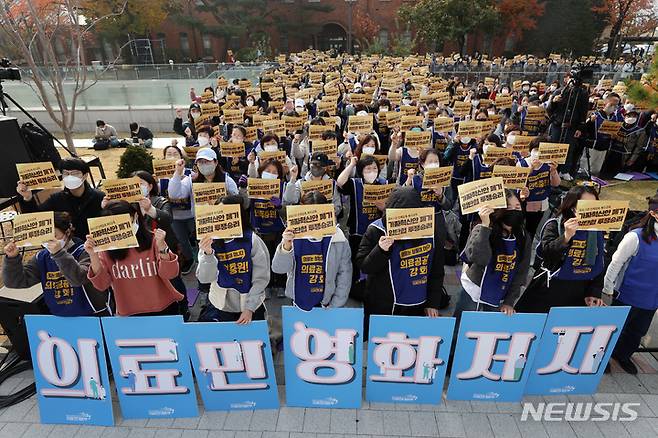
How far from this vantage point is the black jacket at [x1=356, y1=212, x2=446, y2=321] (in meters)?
3.61

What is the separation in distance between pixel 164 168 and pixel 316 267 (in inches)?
123

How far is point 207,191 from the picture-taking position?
15.1 feet

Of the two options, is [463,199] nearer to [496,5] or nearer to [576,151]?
[576,151]

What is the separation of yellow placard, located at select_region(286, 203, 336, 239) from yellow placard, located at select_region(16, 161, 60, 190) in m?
3.44

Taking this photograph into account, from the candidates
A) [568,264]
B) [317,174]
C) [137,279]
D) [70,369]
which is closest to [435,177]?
[317,174]

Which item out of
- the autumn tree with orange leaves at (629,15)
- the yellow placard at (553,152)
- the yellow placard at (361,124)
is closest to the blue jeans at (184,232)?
the yellow placard at (361,124)

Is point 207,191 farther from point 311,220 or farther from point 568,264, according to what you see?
point 568,264

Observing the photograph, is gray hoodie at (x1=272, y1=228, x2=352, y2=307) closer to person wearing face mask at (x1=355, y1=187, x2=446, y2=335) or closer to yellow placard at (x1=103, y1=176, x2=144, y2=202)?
person wearing face mask at (x1=355, y1=187, x2=446, y2=335)

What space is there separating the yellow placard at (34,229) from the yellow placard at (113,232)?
0.37m

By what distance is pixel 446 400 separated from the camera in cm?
386

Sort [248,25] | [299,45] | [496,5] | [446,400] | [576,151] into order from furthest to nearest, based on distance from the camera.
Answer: [299,45] < [248,25] < [496,5] < [576,151] < [446,400]

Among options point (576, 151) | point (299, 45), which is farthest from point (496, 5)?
point (576, 151)

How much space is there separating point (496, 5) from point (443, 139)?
32939 millimetres

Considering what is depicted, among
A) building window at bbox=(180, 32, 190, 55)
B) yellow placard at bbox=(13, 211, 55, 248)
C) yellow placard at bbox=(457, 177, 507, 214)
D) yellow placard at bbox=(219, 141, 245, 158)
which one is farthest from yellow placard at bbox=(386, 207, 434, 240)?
building window at bbox=(180, 32, 190, 55)
